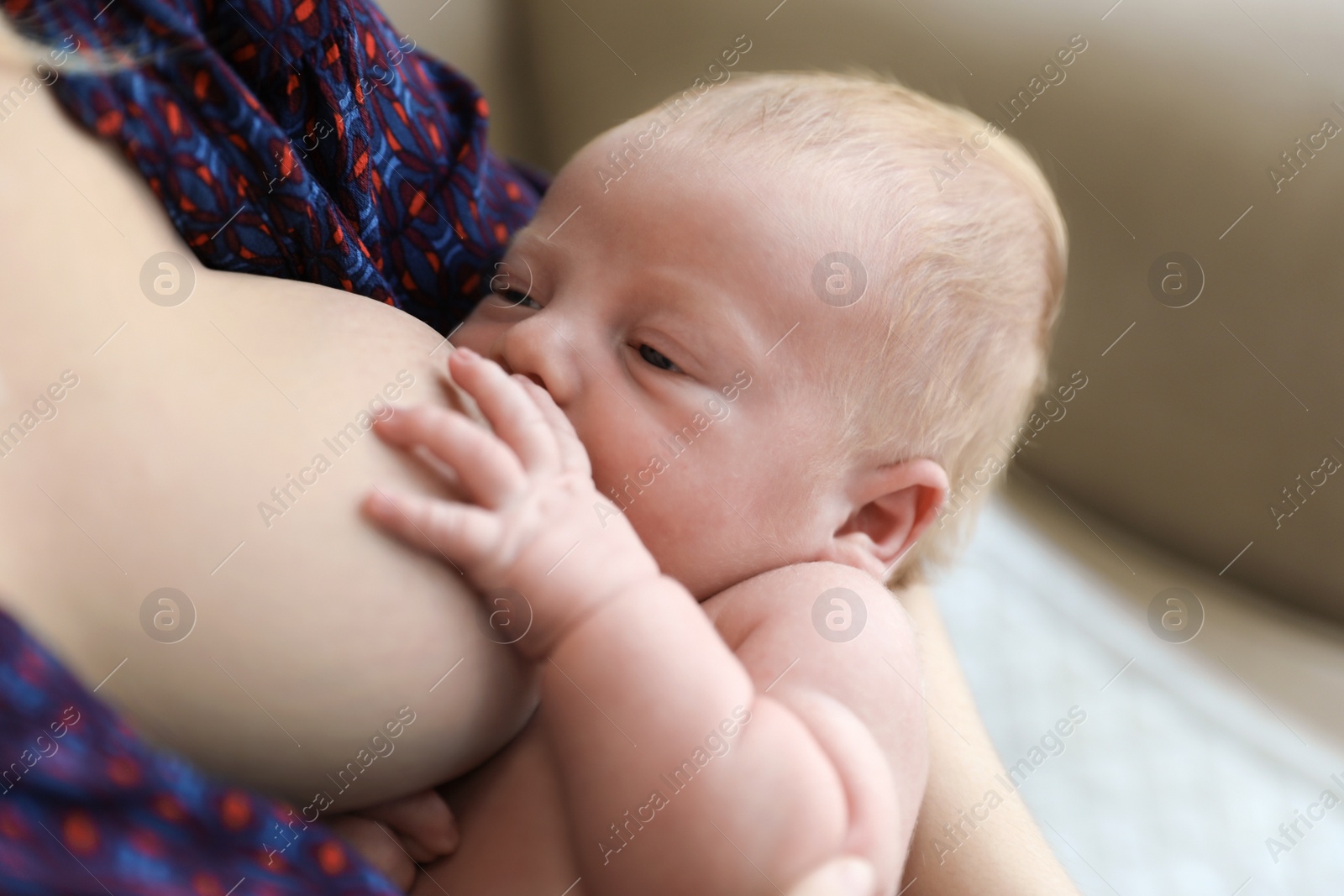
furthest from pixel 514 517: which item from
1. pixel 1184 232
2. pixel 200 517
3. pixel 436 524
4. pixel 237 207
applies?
pixel 1184 232

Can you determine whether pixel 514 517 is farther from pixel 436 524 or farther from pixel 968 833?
pixel 968 833

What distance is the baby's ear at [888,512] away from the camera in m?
0.84

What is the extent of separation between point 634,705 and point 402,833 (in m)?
0.21

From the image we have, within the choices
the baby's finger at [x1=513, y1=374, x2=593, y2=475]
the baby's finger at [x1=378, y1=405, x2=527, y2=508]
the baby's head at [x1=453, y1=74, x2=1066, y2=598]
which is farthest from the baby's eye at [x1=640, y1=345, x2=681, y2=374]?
the baby's finger at [x1=378, y1=405, x2=527, y2=508]

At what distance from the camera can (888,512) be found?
88cm

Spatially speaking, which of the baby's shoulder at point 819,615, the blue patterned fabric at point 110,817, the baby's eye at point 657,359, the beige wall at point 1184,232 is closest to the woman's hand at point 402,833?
the blue patterned fabric at point 110,817

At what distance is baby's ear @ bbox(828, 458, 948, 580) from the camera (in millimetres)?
841

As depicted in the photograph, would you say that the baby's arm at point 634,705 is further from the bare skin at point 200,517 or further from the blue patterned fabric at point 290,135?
the blue patterned fabric at point 290,135

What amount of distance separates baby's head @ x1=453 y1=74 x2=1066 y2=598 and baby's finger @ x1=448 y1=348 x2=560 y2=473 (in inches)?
4.7

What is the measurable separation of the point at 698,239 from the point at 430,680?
1.39ft

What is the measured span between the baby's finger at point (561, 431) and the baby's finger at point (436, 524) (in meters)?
0.09

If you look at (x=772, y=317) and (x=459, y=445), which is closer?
(x=459, y=445)

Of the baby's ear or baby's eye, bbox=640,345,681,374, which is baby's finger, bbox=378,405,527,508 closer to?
baby's eye, bbox=640,345,681,374

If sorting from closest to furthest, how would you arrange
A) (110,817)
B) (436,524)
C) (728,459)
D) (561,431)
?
(110,817) < (436,524) < (561,431) < (728,459)
